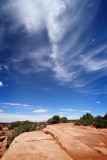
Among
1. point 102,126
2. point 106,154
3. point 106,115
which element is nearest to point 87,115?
point 106,115

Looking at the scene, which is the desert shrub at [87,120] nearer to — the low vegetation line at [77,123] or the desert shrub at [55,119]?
the low vegetation line at [77,123]

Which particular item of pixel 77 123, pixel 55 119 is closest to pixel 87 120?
pixel 77 123

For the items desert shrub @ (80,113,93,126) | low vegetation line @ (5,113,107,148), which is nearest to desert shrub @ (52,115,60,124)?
low vegetation line @ (5,113,107,148)

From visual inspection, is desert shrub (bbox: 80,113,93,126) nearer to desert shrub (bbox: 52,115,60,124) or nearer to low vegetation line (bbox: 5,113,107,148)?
low vegetation line (bbox: 5,113,107,148)

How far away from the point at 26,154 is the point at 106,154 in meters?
2.69

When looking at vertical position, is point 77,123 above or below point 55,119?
below

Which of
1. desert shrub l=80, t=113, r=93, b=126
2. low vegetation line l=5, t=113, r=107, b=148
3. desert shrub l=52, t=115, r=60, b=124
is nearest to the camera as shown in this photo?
low vegetation line l=5, t=113, r=107, b=148

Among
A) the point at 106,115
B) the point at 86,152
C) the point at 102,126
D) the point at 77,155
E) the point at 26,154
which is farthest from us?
the point at 106,115

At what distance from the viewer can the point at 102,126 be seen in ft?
36.8

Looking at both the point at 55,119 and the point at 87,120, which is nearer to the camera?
the point at 87,120

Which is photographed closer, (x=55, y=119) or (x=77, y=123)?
(x=77, y=123)

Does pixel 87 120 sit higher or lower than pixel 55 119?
lower

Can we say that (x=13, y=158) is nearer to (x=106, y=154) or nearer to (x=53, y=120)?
(x=106, y=154)

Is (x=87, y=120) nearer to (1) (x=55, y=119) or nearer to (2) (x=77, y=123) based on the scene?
(2) (x=77, y=123)
